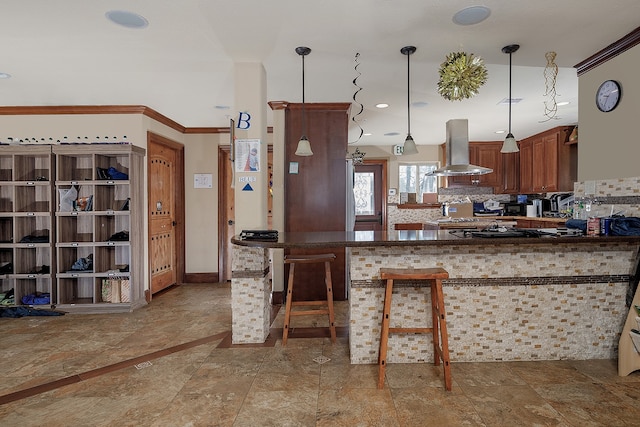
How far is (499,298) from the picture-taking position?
2.71 metres

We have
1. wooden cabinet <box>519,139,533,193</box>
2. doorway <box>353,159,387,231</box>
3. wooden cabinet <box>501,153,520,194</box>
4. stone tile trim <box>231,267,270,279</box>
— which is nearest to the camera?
stone tile trim <box>231,267,270,279</box>

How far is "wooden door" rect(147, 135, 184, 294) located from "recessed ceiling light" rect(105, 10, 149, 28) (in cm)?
227

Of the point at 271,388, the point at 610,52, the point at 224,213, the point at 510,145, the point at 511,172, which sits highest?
the point at 610,52

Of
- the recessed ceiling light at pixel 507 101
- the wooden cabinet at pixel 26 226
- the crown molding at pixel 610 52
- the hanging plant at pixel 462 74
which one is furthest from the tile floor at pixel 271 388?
the recessed ceiling light at pixel 507 101

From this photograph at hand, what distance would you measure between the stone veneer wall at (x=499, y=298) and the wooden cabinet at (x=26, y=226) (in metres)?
3.71

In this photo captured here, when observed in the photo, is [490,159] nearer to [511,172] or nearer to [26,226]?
[511,172]

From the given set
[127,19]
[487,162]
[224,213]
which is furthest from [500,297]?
[487,162]

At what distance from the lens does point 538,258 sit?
2.71m

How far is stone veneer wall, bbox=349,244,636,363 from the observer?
106 inches

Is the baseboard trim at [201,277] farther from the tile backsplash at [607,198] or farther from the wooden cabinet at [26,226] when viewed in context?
the tile backsplash at [607,198]

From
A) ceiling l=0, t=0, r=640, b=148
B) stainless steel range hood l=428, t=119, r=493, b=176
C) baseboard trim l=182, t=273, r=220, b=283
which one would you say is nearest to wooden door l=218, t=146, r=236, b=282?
baseboard trim l=182, t=273, r=220, b=283

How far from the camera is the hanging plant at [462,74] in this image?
8.32 feet

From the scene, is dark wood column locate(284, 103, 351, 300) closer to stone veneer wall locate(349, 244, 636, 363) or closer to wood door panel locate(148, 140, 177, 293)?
stone veneer wall locate(349, 244, 636, 363)

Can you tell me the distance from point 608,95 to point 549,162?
317 centimetres
